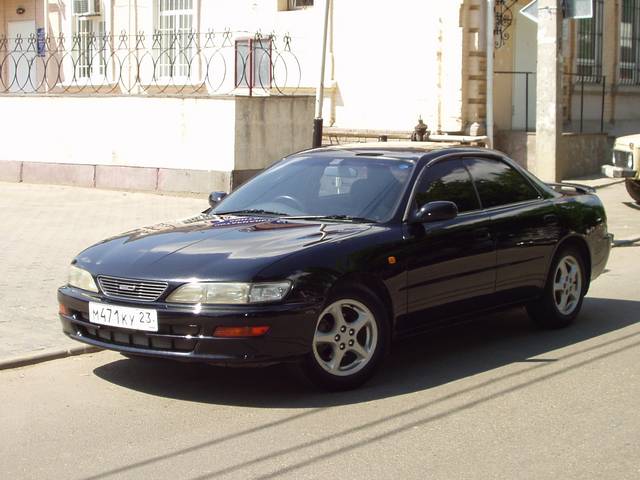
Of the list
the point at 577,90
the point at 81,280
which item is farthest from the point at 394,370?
the point at 577,90

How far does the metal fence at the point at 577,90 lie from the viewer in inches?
837

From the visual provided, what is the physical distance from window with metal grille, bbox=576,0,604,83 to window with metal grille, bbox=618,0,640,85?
2.44ft

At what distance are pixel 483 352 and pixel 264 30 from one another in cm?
1584

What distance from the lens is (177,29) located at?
955 inches

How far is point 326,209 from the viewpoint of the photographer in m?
7.70

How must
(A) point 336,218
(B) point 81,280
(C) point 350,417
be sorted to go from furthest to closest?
(A) point 336,218
(B) point 81,280
(C) point 350,417

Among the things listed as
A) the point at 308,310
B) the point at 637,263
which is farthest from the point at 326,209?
the point at 637,263

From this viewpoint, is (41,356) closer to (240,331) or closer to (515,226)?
(240,331)

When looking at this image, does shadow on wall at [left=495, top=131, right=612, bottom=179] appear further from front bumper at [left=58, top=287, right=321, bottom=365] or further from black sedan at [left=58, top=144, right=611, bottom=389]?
front bumper at [left=58, top=287, right=321, bottom=365]

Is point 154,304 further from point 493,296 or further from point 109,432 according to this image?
point 493,296

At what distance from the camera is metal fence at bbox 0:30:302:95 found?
22.6m

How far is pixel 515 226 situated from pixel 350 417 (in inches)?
102

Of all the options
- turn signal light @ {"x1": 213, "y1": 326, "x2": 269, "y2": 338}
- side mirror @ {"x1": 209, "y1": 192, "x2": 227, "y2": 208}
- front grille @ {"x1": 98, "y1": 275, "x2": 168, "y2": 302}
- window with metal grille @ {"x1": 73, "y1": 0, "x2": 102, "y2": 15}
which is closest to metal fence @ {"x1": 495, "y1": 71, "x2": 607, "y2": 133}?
window with metal grille @ {"x1": 73, "y1": 0, "x2": 102, "y2": 15}

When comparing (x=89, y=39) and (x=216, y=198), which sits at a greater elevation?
(x=89, y=39)
